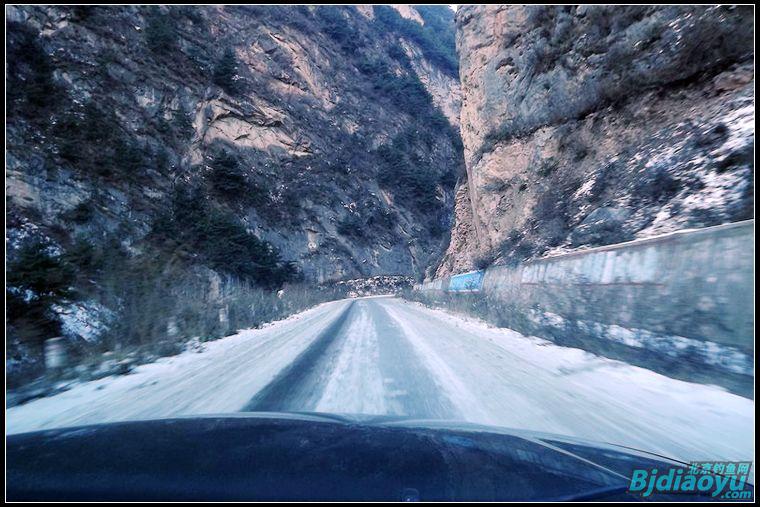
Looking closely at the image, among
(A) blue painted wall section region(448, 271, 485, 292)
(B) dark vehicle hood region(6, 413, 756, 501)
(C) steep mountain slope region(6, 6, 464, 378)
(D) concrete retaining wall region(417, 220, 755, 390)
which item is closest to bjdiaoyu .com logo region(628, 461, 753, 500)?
(B) dark vehicle hood region(6, 413, 756, 501)

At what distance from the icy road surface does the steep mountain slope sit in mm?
2639

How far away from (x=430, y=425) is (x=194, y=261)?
23445 millimetres

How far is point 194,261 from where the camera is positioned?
934 inches

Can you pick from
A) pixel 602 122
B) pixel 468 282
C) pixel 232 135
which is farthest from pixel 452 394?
pixel 232 135

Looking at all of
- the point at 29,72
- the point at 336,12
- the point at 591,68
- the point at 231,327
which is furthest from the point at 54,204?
the point at 336,12

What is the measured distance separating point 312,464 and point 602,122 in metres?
18.2

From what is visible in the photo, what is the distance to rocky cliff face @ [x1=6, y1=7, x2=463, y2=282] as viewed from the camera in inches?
847

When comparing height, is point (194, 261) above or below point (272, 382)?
above

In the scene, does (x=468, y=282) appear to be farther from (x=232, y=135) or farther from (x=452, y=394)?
(x=232, y=135)

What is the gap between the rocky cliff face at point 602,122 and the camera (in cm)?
998

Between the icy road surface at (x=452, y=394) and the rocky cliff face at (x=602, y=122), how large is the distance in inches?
191

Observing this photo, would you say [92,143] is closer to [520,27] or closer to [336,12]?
[520,27]

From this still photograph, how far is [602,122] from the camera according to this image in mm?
16594

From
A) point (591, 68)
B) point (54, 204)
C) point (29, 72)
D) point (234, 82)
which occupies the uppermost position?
point (234, 82)
